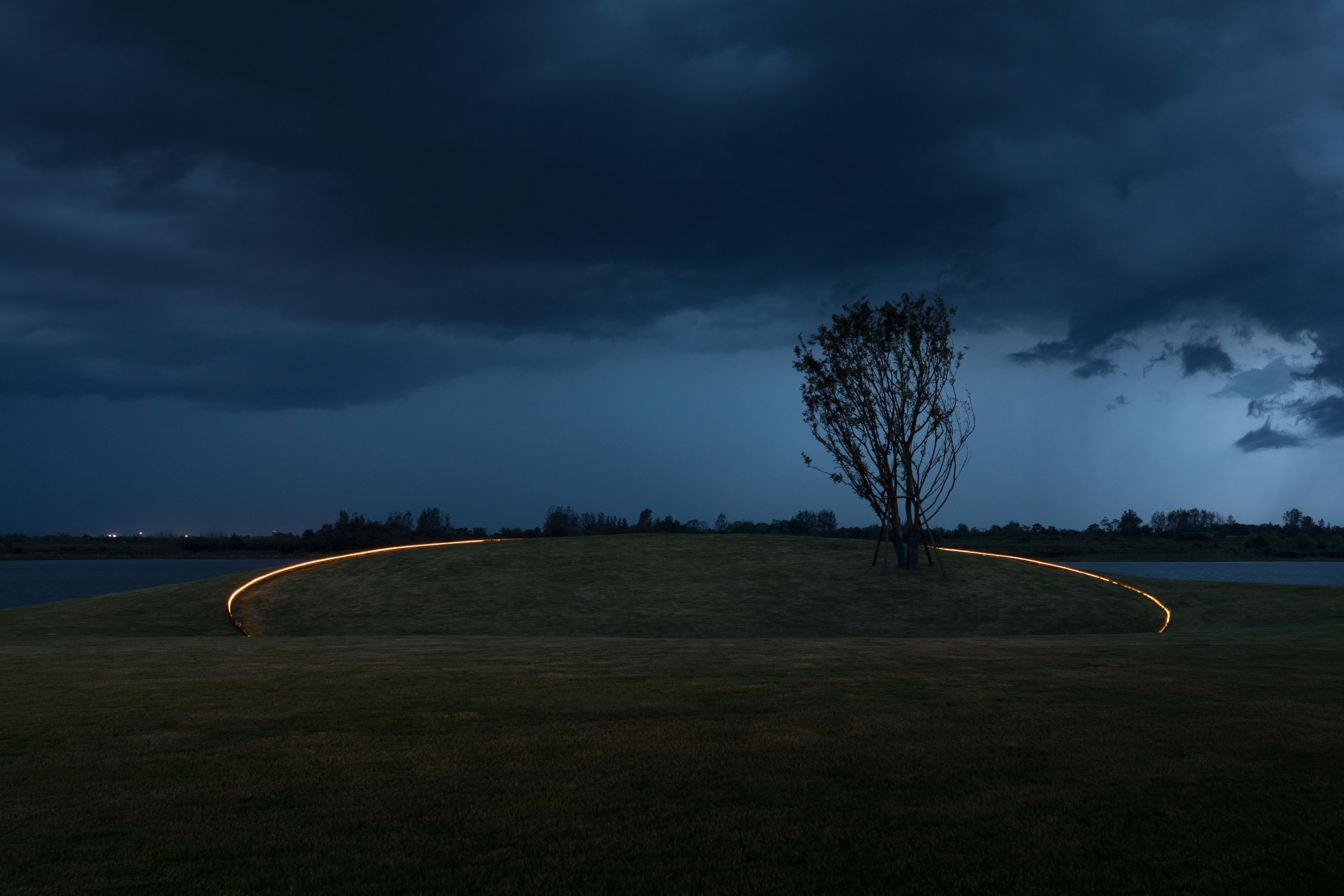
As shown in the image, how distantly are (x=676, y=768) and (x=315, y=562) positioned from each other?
2883 cm

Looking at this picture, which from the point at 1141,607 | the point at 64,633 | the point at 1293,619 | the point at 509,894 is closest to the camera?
the point at 509,894

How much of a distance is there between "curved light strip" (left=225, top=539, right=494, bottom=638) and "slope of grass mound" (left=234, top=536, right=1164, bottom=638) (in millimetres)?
329

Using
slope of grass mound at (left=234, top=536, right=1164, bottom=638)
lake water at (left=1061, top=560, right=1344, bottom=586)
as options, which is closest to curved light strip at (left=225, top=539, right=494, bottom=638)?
slope of grass mound at (left=234, top=536, right=1164, bottom=638)

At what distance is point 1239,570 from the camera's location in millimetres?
80625

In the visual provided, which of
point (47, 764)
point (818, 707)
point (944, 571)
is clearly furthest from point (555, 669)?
point (944, 571)

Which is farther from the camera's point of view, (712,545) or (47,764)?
(712,545)

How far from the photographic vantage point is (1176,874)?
170 inches

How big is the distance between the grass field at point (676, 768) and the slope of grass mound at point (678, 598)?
31.6 ft

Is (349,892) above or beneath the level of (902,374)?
beneath

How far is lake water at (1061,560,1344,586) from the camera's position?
221ft

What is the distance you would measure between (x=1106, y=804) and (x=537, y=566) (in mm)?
26599

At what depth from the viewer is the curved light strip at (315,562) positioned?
25.1 m

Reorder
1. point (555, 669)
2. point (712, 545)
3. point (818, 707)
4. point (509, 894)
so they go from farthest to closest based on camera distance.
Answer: point (712, 545)
point (555, 669)
point (818, 707)
point (509, 894)

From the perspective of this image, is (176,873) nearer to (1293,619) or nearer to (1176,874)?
(1176,874)
